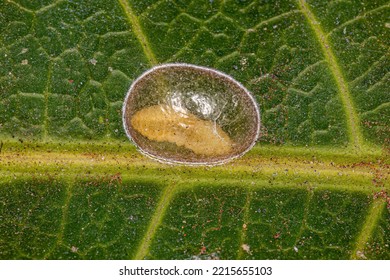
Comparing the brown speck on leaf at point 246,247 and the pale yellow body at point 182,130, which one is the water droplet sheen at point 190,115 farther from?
the brown speck on leaf at point 246,247

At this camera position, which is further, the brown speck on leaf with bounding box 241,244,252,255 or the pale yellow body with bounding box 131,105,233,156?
the brown speck on leaf with bounding box 241,244,252,255

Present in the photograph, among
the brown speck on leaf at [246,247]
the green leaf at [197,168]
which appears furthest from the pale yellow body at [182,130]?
the brown speck on leaf at [246,247]

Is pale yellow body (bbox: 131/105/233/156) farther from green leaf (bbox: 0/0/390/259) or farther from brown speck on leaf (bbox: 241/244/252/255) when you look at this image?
brown speck on leaf (bbox: 241/244/252/255)

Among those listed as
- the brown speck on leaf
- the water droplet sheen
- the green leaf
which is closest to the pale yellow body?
the water droplet sheen

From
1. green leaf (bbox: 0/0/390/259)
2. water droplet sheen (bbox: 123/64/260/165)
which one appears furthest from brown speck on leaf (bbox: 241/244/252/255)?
water droplet sheen (bbox: 123/64/260/165)

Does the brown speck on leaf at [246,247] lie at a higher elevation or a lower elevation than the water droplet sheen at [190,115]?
lower

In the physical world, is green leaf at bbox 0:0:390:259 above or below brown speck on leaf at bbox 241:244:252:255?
above

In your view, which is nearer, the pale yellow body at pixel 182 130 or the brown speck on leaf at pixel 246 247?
the pale yellow body at pixel 182 130
